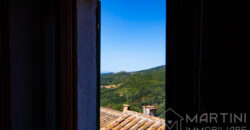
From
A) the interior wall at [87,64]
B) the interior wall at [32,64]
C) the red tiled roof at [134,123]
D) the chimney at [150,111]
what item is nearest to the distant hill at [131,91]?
the chimney at [150,111]

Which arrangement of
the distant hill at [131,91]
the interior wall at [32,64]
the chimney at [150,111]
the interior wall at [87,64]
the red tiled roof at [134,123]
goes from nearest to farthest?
the interior wall at [32,64], the interior wall at [87,64], the red tiled roof at [134,123], the chimney at [150,111], the distant hill at [131,91]

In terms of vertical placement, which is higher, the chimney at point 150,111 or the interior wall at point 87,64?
the interior wall at point 87,64

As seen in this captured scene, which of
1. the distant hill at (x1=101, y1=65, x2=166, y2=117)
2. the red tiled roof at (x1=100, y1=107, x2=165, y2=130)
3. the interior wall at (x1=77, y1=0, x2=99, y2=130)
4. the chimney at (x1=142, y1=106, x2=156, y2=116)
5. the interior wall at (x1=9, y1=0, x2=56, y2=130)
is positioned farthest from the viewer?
the distant hill at (x1=101, y1=65, x2=166, y2=117)

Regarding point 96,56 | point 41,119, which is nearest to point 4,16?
point 96,56

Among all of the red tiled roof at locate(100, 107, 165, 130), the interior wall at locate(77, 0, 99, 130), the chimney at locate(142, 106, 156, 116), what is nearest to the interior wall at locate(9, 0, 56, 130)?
the interior wall at locate(77, 0, 99, 130)

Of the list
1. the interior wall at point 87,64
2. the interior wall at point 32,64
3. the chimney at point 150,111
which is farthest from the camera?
the chimney at point 150,111

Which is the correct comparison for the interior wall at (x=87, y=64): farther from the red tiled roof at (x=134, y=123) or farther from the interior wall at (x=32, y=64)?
the red tiled roof at (x=134, y=123)

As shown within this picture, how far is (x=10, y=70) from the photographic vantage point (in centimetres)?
96

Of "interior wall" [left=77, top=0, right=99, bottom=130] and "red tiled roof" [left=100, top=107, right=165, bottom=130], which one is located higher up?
"interior wall" [left=77, top=0, right=99, bottom=130]

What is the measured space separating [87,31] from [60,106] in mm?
675

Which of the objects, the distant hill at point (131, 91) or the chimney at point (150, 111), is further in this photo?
the distant hill at point (131, 91)

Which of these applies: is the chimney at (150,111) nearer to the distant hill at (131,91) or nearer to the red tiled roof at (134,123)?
the red tiled roof at (134,123)

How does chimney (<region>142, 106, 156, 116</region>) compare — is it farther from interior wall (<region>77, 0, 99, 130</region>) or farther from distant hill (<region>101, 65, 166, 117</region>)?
interior wall (<region>77, 0, 99, 130</region>)

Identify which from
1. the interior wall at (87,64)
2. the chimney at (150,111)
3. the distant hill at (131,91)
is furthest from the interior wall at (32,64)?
the distant hill at (131,91)
